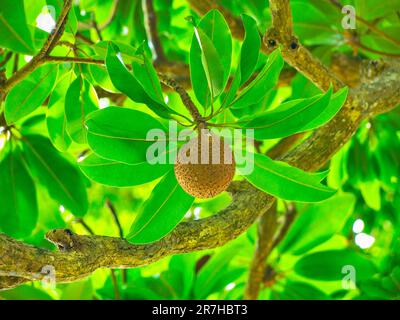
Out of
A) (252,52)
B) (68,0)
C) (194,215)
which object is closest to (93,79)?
(68,0)

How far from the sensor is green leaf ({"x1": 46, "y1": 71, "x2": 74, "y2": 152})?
1.67m

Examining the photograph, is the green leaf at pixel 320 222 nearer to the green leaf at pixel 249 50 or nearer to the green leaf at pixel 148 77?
the green leaf at pixel 249 50

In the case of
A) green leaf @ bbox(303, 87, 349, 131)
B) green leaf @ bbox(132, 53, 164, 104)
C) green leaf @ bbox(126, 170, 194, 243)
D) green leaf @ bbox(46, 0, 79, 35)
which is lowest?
green leaf @ bbox(126, 170, 194, 243)

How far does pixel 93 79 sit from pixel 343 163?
4.52 feet

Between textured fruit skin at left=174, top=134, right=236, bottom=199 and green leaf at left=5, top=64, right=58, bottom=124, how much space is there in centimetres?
53

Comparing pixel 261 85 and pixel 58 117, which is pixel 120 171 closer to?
pixel 261 85

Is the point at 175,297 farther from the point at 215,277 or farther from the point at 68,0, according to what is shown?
the point at 68,0

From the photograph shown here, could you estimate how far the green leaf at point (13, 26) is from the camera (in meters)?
1.43

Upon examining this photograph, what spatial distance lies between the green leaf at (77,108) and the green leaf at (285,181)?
48 centimetres

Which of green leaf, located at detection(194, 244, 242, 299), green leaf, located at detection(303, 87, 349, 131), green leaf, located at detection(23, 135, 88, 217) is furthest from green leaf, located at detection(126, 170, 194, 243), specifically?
green leaf, located at detection(194, 244, 242, 299)

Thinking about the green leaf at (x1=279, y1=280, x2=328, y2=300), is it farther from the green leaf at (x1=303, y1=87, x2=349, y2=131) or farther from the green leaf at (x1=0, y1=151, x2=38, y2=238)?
the green leaf at (x1=303, y1=87, x2=349, y2=131)

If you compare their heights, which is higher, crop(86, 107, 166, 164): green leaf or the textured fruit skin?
crop(86, 107, 166, 164): green leaf

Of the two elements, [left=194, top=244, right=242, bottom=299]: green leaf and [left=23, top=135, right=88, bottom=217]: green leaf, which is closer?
[left=23, top=135, right=88, bottom=217]: green leaf

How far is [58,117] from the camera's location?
5.60 ft
